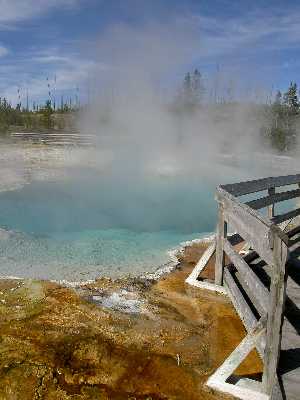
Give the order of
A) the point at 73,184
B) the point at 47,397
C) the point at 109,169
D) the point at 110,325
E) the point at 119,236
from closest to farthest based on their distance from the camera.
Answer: the point at 47,397 < the point at 110,325 < the point at 119,236 < the point at 73,184 < the point at 109,169

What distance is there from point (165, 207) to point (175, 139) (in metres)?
17.8

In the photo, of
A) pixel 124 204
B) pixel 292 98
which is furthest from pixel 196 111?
pixel 124 204

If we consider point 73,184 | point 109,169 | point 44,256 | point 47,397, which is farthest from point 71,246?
point 109,169

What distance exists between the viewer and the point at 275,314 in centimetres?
324

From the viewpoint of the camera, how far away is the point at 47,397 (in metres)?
3.52

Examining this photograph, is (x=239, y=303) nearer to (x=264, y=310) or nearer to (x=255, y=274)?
(x=255, y=274)

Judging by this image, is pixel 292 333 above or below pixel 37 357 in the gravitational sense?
above

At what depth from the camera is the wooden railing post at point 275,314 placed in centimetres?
306

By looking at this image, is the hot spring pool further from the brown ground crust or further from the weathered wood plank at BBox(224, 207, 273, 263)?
the weathered wood plank at BBox(224, 207, 273, 263)

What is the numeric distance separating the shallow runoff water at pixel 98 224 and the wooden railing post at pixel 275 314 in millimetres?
4115

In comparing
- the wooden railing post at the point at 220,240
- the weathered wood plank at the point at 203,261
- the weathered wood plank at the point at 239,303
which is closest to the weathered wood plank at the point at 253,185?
the wooden railing post at the point at 220,240

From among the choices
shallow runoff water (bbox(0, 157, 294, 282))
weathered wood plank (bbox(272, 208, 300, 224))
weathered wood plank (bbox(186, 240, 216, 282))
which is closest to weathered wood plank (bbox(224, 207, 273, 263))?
weathered wood plank (bbox(186, 240, 216, 282))

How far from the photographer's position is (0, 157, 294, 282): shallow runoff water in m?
7.86

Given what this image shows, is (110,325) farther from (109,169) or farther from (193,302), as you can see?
→ (109,169)
